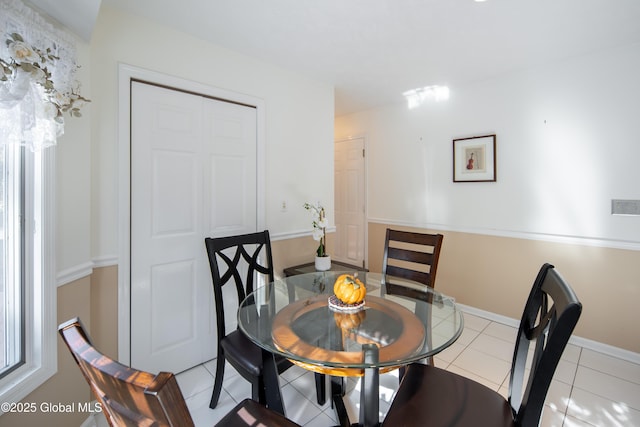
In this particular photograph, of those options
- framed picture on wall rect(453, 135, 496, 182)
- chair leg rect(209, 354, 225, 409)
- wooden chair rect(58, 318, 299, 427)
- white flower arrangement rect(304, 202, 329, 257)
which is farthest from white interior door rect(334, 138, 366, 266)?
wooden chair rect(58, 318, 299, 427)

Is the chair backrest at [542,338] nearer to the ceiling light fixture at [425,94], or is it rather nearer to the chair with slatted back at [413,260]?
the chair with slatted back at [413,260]

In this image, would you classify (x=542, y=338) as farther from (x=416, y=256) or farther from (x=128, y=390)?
(x=128, y=390)

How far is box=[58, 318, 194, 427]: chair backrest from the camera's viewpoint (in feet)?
1.85

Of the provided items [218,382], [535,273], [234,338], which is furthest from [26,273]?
[535,273]

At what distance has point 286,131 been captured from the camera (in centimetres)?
275

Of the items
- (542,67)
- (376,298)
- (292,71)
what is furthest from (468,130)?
(376,298)

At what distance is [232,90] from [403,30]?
1.36m

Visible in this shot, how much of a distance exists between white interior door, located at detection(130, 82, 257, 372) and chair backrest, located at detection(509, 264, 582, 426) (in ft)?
6.51

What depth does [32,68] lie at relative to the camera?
110cm

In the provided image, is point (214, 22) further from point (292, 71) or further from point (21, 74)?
point (21, 74)

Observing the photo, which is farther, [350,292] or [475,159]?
[475,159]

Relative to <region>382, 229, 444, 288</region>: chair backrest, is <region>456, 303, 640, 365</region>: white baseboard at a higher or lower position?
lower

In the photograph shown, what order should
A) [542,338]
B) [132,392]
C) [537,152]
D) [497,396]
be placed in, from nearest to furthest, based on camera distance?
[132,392], [542,338], [497,396], [537,152]

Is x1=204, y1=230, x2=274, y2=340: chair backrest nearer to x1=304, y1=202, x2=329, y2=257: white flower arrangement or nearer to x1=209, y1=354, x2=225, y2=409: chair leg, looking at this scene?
x1=209, y1=354, x2=225, y2=409: chair leg
